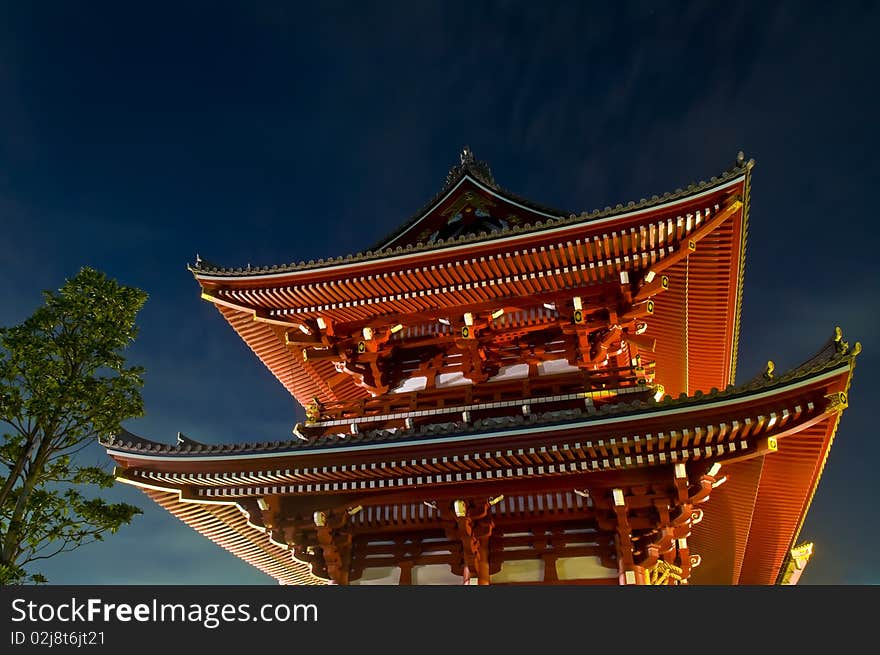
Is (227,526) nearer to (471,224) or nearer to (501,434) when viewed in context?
(501,434)

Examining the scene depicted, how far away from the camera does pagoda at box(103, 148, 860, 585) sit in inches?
474

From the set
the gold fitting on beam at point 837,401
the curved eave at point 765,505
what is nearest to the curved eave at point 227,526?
the curved eave at point 765,505

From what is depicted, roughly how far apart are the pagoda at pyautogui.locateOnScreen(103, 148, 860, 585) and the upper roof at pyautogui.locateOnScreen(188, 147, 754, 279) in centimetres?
7

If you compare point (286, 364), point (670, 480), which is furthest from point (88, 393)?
point (670, 480)

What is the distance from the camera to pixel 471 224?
18219mm

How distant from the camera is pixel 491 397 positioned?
1571cm

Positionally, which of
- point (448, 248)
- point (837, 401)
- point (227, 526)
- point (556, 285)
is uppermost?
point (448, 248)

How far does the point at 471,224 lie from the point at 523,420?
298 inches

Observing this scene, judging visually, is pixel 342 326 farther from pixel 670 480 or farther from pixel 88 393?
pixel 670 480

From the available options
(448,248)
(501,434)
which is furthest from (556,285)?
(501,434)

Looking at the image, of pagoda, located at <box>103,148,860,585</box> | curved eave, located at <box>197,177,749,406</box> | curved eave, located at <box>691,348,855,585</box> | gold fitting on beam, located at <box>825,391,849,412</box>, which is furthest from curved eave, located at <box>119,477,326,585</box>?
gold fitting on beam, located at <box>825,391,849,412</box>

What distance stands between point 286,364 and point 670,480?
38.8ft

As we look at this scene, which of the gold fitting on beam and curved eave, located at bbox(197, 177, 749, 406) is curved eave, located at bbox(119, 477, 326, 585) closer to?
curved eave, located at bbox(197, 177, 749, 406)

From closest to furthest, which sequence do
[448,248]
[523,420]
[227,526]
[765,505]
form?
[523,420] < [765,505] < [448,248] < [227,526]
